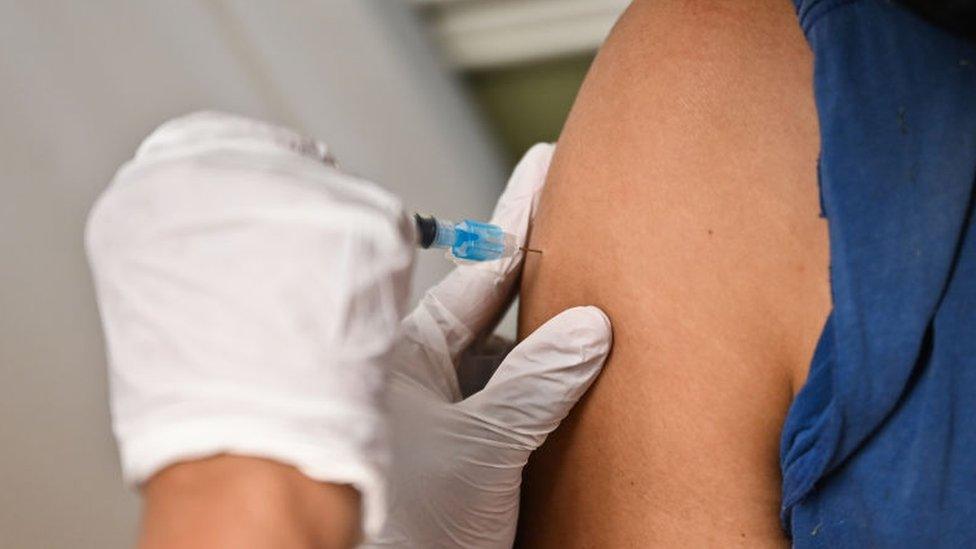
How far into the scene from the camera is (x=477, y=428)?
88cm

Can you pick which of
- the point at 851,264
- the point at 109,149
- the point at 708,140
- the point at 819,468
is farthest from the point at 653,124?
the point at 109,149

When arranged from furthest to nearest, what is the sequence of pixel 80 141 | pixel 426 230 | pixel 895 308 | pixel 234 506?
1. pixel 80 141
2. pixel 426 230
3. pixel 895 308
4. pixel 234 506

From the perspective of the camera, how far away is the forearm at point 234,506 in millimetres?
489

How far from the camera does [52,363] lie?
99 cm

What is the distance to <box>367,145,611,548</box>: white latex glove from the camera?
80cm

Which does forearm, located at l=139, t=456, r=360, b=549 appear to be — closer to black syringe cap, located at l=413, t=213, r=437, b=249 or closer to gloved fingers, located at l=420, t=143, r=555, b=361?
black syringe cap, located at l=413, t=213, r=437, b=249

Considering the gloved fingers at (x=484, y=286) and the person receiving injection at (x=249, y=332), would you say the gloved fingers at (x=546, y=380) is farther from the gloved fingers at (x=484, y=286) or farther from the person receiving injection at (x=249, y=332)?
the person receiving injection at (x=249, y=332)

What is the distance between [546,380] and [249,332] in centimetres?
42

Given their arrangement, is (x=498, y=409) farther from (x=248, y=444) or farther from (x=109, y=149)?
(x=109, y=149)

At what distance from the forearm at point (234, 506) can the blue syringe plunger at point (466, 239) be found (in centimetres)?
34

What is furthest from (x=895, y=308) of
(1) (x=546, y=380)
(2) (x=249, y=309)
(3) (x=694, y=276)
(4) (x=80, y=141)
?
(4) (x=80, y=141)

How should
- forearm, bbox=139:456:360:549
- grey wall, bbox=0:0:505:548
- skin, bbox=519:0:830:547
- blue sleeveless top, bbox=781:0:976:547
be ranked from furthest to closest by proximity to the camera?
1. grey wall, bbox=0:0:505:548
2. skin, bbox=519:0:830:547
3. blue sleeveless top, bbox=781:0:976:547
4. forearm, bbox=139:456:360:549

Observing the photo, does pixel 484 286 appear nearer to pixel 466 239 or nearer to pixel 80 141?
pixel 466 239

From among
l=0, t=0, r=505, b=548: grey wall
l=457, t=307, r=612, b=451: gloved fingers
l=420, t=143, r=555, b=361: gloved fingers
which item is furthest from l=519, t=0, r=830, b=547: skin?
l=0, t=0, r=505, b=548: grey wall
